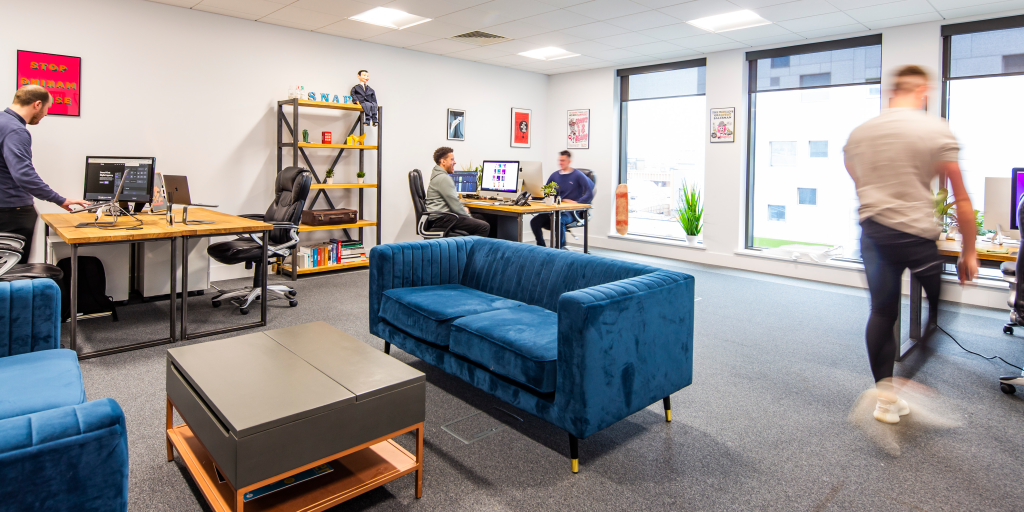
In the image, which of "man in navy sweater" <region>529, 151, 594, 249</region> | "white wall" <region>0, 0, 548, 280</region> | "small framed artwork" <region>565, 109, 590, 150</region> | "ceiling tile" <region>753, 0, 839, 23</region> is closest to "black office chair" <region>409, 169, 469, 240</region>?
"white wall" <region>0, 0, 548, 280</region>

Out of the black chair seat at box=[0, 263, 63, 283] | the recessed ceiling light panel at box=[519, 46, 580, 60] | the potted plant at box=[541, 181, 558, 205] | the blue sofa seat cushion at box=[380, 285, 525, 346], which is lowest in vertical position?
the blue sofa seat cushion at box=[380, 285, 525, 346]

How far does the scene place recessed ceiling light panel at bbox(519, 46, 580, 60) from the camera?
22.5 feet

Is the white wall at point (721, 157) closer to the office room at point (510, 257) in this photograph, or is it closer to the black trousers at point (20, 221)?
the office room at point (510, 257)

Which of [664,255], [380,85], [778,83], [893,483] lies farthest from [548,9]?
[893,483]

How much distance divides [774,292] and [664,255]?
7.03 ft

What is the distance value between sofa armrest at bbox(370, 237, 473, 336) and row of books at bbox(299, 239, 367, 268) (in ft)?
9.17

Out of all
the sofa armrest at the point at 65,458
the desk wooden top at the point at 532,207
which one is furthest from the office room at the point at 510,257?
the desk wooden top at the point at 532,207

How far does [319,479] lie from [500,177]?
483 centimetres

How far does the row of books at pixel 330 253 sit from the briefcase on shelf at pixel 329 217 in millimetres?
256

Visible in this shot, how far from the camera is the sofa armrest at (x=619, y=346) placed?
2059 mm

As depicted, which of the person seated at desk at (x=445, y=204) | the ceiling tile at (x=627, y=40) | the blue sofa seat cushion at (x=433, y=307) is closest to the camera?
the blue sofa seat cushion at (x=433, y=307)

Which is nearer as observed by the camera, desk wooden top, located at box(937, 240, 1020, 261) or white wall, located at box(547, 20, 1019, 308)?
desk wooden top, located at box(937, 240, 1020, 261)

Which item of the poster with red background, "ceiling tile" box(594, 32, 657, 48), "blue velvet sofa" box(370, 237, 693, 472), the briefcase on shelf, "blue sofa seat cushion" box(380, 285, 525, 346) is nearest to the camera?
"blue velvet sofa" box(370, 237, 693, 472)

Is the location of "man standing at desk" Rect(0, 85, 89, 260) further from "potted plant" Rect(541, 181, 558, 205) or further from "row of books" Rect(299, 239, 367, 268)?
"potted plant" Rect(541, 181, 558, 205)
